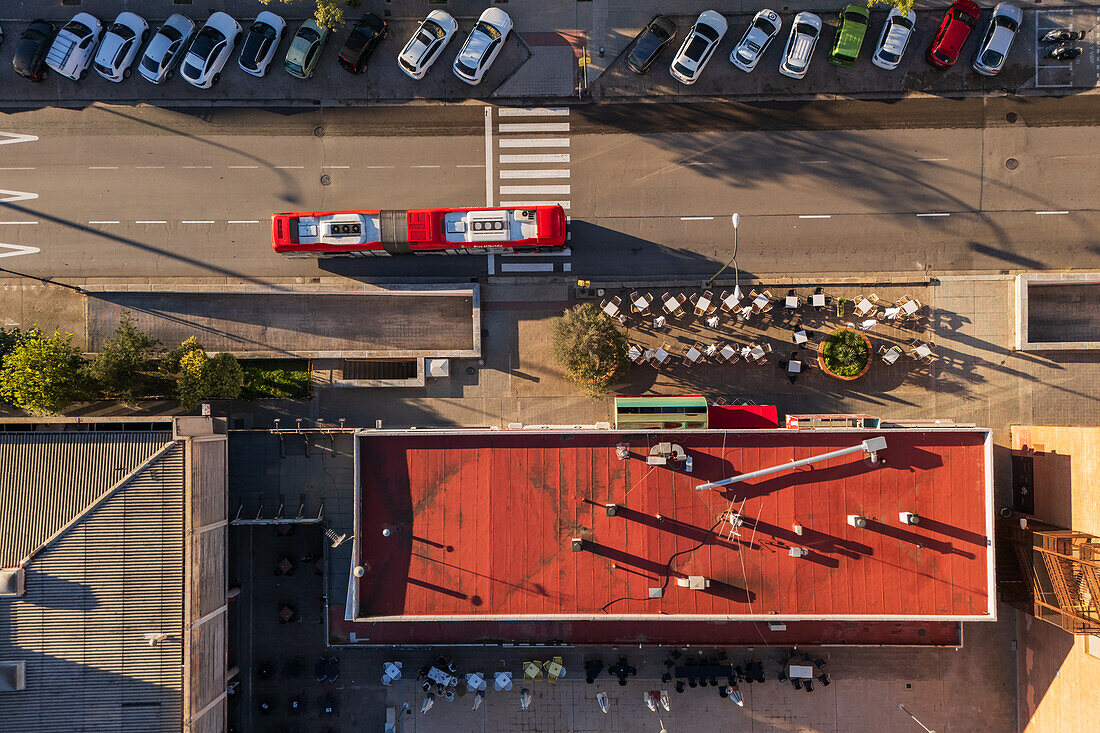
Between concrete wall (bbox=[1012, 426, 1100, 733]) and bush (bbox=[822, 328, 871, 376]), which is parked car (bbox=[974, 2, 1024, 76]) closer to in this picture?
bush (bbox=[822, 328, 871, 376])

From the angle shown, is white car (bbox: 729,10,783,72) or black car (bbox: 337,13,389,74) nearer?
white car (bbox: 729,10,783,72)

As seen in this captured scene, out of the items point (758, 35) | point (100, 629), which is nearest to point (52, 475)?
point (100, 629)

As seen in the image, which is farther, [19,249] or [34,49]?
[19,249]

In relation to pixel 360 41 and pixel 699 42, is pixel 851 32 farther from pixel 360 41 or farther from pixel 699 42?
pixel 360 41

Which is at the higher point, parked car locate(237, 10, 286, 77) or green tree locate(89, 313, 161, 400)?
parked car locate(237, 10, 286, 77)

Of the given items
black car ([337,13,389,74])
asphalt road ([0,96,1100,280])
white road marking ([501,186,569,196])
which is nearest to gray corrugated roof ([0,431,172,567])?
asphalt road ([0,96,1100,280])
